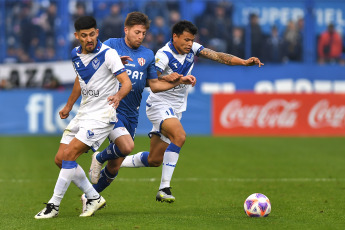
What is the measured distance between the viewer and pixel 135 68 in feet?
26.2

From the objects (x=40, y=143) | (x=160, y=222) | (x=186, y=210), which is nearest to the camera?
(x=160, y=222)

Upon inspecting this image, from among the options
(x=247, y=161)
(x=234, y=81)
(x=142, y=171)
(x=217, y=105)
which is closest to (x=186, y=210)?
(x=142, y=171)

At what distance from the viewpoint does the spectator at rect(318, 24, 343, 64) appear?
24344 millimetres

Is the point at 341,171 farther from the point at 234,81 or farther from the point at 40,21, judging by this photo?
the point at 40,21

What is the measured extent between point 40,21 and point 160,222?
1800 centimetres

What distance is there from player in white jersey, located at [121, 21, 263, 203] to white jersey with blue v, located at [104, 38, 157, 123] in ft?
0.70

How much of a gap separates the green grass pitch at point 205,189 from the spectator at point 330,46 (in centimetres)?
710

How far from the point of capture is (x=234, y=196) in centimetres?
930

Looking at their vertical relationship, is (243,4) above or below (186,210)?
above

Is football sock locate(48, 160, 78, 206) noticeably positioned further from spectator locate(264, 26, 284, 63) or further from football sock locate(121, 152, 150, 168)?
spectator locate(264, 26, 284, 63)

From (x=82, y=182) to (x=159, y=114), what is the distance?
195cm

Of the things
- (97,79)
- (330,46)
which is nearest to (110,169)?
(97,79)

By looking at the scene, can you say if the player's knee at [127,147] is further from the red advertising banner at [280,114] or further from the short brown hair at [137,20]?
the red advertising banner at [280,114]

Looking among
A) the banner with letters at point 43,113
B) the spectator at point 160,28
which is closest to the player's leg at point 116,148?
the banner with letters at point 43,113
